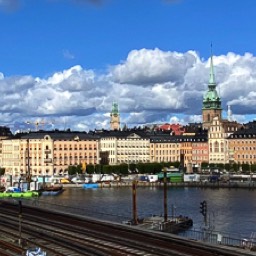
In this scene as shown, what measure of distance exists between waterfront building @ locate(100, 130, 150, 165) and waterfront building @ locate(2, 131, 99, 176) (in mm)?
6217

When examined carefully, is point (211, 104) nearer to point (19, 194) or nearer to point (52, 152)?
point (52, 152)

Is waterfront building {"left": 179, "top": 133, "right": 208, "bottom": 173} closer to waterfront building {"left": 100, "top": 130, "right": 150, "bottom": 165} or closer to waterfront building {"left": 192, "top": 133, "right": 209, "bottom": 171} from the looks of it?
waterfront building {"left": 192, "top": 133, "right": 209, "bottom": 171}

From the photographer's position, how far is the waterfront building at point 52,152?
376 feet

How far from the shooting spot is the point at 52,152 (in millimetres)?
114375

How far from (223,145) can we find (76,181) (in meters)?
31.8

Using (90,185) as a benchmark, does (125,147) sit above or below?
above

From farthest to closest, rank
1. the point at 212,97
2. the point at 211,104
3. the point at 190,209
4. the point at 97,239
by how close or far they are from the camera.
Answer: the point at 212,97, the point at 211,104, the point at 190,209, the point at 97,239

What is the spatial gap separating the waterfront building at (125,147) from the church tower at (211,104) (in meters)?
18.3

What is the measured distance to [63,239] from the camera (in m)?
26.6

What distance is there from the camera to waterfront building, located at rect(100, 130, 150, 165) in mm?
124938

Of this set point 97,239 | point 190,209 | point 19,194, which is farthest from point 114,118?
point 97,239

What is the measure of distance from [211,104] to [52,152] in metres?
40.8

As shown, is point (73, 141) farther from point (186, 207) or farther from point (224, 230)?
point (224, 230)

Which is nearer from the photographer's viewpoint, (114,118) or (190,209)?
(190,209)
